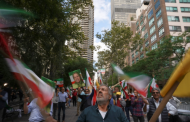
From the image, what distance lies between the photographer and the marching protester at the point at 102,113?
2336 millimetres

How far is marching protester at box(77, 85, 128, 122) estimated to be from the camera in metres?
2.34

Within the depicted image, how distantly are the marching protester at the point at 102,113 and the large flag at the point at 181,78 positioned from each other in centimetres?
99

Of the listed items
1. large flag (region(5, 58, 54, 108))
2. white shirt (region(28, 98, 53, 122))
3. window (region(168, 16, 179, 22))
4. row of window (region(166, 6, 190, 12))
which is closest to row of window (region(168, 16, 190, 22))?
window (region(168, 16, 179, 22))

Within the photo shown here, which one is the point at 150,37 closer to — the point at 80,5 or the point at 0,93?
the point at 80,5

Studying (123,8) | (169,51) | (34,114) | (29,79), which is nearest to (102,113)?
(29,79)

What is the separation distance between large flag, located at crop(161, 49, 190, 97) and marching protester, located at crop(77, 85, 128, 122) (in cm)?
99

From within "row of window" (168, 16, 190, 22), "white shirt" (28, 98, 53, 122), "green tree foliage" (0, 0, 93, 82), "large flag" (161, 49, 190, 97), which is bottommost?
"white shirt" (28, 98, 53, 122)

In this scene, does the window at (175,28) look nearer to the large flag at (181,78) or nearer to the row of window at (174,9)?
the row of window at (174,9)

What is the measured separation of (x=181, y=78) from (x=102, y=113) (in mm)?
1371

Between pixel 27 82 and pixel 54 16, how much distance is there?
29.8 feet

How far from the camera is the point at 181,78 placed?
1.53 meters

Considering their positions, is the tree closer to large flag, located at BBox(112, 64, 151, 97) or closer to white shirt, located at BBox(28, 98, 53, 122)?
large flag, located at BBox(112, 64, 151, 97)

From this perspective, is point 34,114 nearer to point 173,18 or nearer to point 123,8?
point 173,18

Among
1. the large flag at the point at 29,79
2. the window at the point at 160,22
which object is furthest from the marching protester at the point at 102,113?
the window at the point at 160,22
